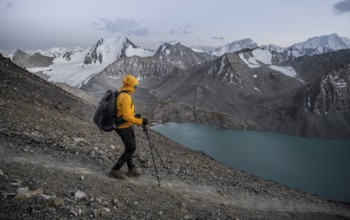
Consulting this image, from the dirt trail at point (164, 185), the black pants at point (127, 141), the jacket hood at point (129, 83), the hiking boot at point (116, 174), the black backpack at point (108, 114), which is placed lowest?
the dirt trail at point (164, 185)

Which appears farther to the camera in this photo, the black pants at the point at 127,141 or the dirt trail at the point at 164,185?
the black pants at the point at 127,141

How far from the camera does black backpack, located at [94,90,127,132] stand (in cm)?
975

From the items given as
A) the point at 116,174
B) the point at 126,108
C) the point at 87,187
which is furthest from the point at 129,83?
the point at 87,187

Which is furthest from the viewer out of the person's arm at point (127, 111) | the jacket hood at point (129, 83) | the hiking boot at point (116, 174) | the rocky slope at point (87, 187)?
the hiking boot at point (116, 174)

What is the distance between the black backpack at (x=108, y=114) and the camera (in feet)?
32.0

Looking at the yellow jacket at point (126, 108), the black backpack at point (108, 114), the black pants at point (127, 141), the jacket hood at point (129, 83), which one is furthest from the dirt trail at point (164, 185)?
the jacket hood at point (129, 83)

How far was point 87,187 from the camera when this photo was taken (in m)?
8.85

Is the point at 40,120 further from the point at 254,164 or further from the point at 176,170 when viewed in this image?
the point at 254,164

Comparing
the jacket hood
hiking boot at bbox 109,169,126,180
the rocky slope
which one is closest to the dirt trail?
the rocky slope

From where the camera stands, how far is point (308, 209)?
57.7 feet

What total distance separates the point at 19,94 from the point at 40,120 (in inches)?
227

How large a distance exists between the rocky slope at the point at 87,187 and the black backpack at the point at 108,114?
1.63 meters

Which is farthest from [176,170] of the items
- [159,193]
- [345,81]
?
[345,81]

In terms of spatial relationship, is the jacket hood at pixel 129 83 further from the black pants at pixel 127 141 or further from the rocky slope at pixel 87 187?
the rocky slope at pixel 87 187
